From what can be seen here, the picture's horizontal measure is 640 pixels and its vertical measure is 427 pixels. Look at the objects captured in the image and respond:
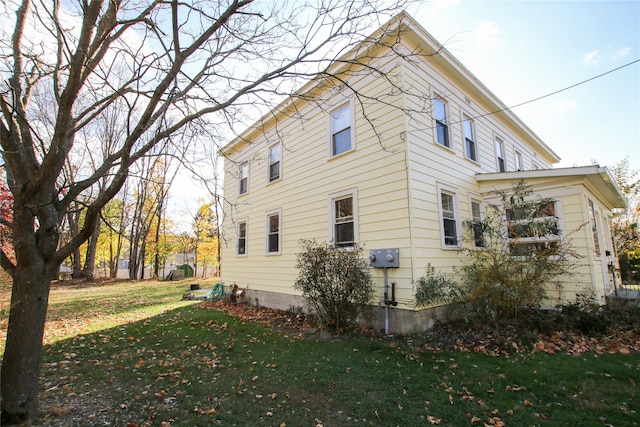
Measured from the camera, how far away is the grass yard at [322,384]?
10.9 feet

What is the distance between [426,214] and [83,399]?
644 centimetres

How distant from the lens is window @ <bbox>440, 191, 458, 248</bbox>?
735 centimetres

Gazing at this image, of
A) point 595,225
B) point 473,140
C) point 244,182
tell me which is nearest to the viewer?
point 595,225

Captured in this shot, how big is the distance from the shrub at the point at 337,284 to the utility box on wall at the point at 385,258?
198 mm

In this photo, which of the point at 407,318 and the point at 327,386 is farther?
the point at 407,318

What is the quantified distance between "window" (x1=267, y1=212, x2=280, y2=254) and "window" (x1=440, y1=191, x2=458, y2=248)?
5144mm

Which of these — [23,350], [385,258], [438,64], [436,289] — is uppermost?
[438,64]

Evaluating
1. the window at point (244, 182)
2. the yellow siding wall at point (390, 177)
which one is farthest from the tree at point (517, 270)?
the window at point (244, 182)

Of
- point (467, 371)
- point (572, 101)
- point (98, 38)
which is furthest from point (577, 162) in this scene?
point (98, 38)

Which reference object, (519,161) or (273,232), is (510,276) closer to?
(273,232)

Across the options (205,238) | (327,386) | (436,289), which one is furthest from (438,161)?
(205,238)

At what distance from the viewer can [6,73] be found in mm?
3352

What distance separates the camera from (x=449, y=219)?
24.6 feet

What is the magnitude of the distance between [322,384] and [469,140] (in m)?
7.88
